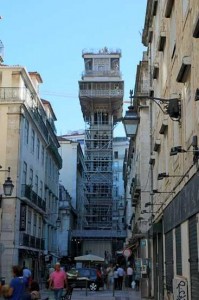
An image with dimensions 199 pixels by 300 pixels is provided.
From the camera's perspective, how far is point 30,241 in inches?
1645

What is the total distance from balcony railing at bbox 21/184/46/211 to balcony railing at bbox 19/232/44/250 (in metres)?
2.71

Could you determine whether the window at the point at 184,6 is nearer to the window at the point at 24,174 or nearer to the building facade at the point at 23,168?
the building facade at the point at 23,168

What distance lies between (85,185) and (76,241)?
13.5 m

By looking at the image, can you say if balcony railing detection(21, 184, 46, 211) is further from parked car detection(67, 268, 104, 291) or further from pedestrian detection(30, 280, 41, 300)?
pedestrian detection(30, 280, 41, 300)

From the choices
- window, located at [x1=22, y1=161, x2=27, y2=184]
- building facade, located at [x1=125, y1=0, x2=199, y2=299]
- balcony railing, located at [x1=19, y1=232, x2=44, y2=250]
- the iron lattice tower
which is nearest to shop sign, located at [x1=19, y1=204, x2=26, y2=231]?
balcony railing, located at [x1=19, y1=232, x2=44, y2=250]

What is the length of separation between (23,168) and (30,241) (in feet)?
19.3

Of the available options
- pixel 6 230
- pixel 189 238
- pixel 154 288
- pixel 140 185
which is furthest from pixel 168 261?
pixel 6 230

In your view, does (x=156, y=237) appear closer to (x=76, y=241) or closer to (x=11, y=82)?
(x=11, y=82)

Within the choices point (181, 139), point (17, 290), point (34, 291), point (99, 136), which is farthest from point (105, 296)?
point (99, 136)

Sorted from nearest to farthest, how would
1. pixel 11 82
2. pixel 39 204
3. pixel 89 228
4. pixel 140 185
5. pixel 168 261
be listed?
1. pixel 168 261
2. pixel 140 185
3. pixel 11 82
4. pixel 39 204
5. pixel 89 228

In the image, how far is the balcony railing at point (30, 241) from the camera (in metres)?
38.8

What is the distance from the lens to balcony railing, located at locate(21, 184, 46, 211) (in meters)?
39.3

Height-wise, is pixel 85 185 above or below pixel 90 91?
below

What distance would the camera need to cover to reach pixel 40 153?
47.9m
